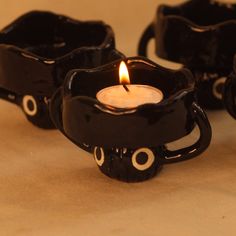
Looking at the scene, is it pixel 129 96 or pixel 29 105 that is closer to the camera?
pixel 129 96

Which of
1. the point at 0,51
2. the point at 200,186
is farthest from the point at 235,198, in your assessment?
the point at 0,51

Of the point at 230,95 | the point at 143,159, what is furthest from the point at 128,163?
the point at 230,95

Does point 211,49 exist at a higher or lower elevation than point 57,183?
higher

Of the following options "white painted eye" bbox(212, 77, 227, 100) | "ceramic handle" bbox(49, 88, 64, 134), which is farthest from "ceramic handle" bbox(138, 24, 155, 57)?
"ceramic handle" bbox(49, 88, 64, 134)

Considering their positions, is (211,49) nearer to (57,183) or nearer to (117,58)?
(117,58)

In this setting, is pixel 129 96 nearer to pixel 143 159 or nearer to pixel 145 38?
pixel 143 159

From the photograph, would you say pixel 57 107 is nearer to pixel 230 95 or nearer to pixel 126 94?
pixel 126 94
